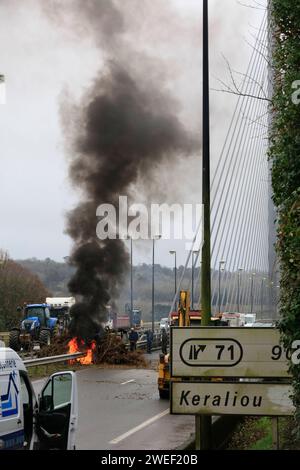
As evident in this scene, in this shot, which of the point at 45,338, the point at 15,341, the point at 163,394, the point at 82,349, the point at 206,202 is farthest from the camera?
the point at 45,338

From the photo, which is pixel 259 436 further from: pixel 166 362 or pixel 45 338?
pixel 45 338

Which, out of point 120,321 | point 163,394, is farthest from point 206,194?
point 120,321

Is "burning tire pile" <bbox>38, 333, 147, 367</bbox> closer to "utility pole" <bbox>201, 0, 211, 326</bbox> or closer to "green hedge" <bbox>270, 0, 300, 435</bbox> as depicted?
"utility pole" <bbox>201, 0, 211, 326</bbox>

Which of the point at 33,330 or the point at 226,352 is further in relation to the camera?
the point at 33,330

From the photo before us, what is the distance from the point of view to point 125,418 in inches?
558

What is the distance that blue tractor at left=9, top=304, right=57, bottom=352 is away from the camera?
96.4 feet

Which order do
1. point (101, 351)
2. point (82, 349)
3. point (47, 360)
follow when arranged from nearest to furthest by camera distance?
point (47, 360)
point (101, 351)
point (82, 349)

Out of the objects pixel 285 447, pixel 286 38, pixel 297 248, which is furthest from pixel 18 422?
pixel 286 38

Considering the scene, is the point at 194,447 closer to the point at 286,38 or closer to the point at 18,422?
the point at 18,422

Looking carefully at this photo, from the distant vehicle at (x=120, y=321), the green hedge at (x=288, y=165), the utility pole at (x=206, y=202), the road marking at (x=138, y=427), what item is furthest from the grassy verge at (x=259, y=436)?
the distant vehicle at (x=120, y=321)

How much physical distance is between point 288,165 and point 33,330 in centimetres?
2597

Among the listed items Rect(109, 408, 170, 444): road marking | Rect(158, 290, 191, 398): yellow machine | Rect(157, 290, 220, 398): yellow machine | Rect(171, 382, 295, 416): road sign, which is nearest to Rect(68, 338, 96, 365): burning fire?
Rect(157, 290, 220, 398): yellow machine

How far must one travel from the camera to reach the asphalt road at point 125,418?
11555mm

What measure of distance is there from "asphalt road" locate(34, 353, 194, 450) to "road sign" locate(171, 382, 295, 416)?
9.23 ft
